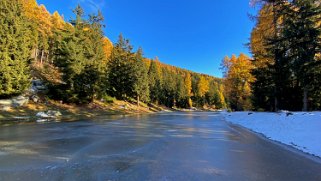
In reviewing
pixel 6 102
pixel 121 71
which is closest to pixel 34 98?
pixel 6 102

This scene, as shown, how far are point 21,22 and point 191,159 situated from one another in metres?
30.6

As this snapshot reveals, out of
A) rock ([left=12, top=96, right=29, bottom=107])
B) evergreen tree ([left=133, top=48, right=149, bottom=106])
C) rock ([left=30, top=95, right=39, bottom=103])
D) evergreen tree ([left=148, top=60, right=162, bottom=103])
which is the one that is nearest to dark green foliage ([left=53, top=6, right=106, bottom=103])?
rock ([left=30, top=95, right=39, bottom=103])

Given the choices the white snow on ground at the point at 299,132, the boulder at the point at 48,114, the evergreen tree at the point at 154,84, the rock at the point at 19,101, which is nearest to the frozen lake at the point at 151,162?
the white snow on ground at the point at 299,132

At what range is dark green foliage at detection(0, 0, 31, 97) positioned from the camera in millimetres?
27500

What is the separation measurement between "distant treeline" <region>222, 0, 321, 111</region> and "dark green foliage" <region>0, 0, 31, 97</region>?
80.9ft

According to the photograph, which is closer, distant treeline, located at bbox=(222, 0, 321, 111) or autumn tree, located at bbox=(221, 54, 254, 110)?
distant treeline, located at bbox=(222, 0, 321, 111)

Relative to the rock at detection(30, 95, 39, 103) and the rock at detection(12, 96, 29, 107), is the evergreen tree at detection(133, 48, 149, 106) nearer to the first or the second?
the rock at detection(30, 95, 39, 103)

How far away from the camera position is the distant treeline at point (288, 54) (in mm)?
19828

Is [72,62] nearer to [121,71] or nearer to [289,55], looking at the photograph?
[121,71]

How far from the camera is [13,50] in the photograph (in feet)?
96.0

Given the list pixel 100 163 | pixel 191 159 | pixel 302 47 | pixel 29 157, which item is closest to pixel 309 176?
pixel 191 159

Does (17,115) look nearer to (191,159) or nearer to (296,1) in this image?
(191,159)

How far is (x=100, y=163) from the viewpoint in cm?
695

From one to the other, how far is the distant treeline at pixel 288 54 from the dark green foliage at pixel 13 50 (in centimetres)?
2467
